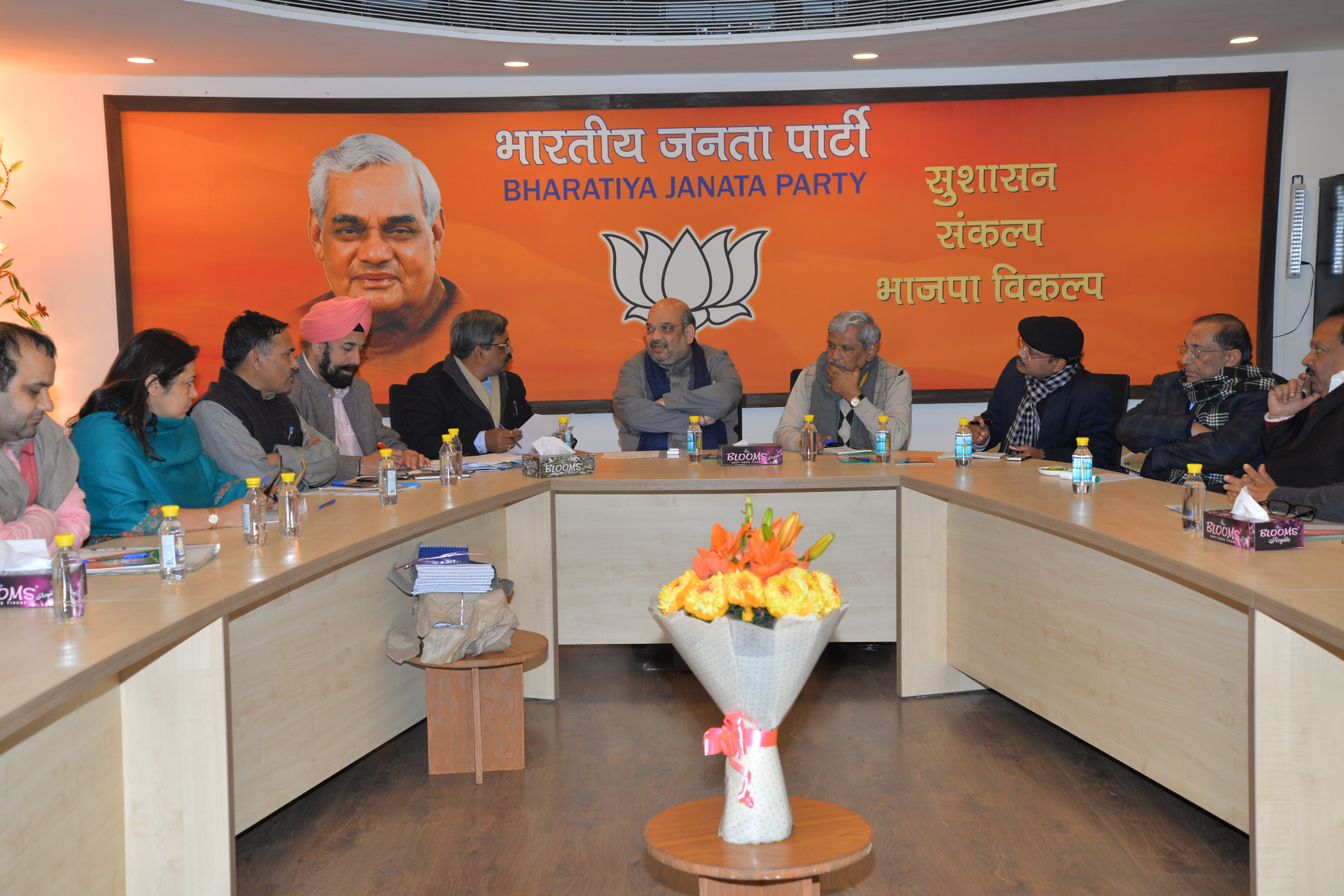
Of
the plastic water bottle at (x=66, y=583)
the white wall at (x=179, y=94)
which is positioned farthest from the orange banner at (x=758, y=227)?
the plastic water bottle at (x=66, y=583)

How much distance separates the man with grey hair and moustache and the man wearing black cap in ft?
1.58

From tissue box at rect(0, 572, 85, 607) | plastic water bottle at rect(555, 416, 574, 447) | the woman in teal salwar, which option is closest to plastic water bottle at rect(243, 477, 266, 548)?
the woman in teal salwar

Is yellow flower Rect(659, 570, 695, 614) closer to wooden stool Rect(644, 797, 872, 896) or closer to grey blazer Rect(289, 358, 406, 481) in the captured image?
wooden stool Rect(644, 797, 872, 896)

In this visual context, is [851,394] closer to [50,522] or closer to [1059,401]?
[1059,401]

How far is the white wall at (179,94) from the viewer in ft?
18.5

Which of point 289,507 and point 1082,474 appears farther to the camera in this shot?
point 1082,474

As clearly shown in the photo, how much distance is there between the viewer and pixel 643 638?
13.6ft

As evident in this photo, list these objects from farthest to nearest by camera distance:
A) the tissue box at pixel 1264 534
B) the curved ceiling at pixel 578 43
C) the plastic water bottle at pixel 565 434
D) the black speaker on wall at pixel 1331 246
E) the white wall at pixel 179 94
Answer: the white wall at pixel 179 94 < the black speaker on wall at pixel 1331 246 < the curved ceiling at pixel 578 43 < the plastic water bottle at pixel 565 434 < the tissue box at pixel 1264 534

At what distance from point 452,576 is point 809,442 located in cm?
173

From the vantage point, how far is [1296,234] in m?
5.70

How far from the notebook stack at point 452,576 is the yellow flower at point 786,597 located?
1.73 m

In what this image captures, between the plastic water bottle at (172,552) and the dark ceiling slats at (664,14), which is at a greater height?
the dark ceiling slats at (664,14)

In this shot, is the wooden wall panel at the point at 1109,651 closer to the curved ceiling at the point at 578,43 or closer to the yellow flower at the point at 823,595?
the yellow flower at the point at 823,595

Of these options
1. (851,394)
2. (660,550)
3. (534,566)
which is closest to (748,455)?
(660,550)
